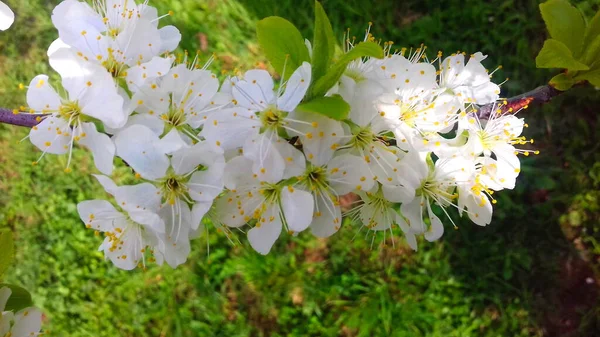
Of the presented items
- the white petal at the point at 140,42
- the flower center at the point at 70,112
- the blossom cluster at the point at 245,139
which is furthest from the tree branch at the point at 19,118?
the white petal at the point at 140,42

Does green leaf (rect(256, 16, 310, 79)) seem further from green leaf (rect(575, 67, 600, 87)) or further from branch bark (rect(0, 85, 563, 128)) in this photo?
green leaf (rect(575, 67, 600, 87))

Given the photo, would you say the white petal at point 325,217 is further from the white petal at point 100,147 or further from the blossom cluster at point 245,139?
the white petal at point 100,147

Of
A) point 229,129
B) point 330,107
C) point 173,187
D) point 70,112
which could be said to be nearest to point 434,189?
point 330,107

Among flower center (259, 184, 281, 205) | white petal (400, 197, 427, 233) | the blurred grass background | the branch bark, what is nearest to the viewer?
flower center (259, 184, 281, 205)

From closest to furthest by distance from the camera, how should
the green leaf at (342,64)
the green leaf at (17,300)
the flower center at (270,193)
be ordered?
1. the green leaf at (342,64)
2. the flower center at (270,193)
3. the green leaf at (17,300)

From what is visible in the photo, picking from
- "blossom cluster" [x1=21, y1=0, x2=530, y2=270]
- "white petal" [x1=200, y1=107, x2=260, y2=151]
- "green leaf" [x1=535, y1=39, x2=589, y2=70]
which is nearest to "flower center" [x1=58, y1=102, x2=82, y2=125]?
"blossom cluster" [x1=21, y1=0, x2=530, y2=270]
